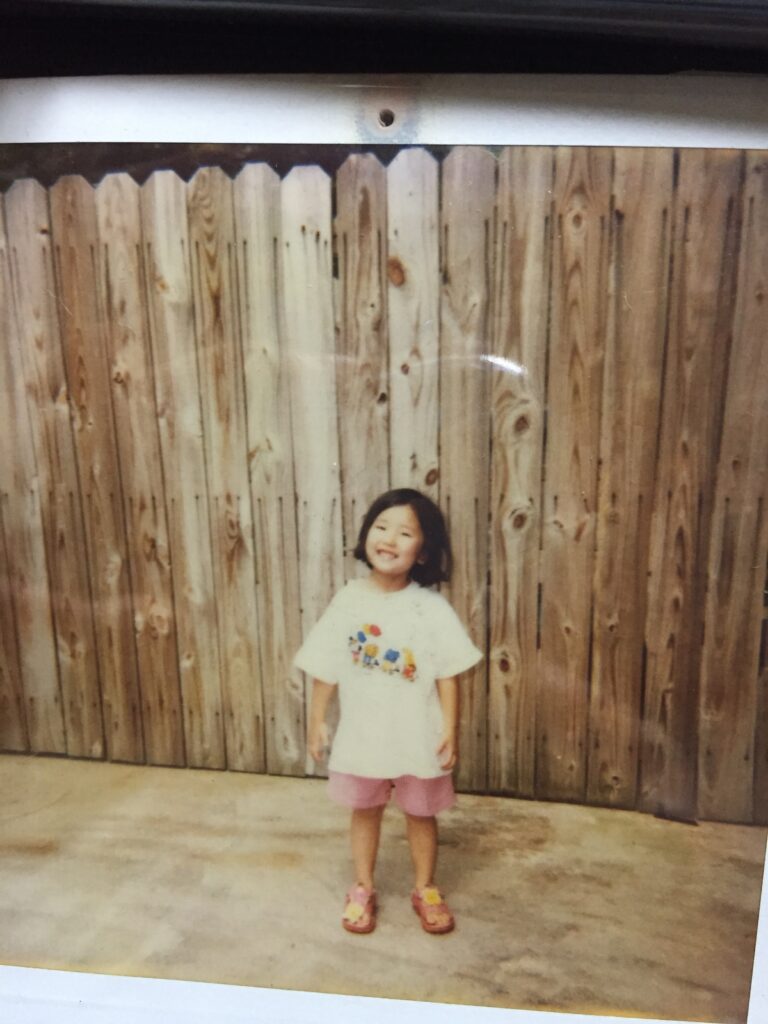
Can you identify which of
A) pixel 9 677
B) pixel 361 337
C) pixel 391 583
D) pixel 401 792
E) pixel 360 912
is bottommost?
pixel 360 912

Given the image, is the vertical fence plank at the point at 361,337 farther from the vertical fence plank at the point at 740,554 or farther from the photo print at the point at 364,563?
the vertical fence plank at the point at 740,554

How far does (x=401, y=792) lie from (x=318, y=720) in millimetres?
111

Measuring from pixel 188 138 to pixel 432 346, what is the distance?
0.27 m

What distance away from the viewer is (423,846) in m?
0.77

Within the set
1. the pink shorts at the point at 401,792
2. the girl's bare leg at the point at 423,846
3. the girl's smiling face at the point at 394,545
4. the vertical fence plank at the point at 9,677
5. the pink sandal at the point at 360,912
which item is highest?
the girl's smiling face at the point at 394,545

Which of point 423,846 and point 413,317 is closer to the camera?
point 413,317

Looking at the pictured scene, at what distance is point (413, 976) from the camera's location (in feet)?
2.46

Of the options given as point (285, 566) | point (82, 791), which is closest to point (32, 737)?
point (82, 791)

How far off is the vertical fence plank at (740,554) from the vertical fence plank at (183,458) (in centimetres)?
48

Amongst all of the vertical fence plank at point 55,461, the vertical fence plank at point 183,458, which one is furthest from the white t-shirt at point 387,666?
the vertical fence plank at point 55,461

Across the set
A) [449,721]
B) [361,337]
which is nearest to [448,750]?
[449,721]

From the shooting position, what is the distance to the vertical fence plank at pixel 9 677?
0.75 metres

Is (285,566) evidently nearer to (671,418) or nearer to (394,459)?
(394,459)

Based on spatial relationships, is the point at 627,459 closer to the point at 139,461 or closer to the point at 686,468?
the point at 686,468
